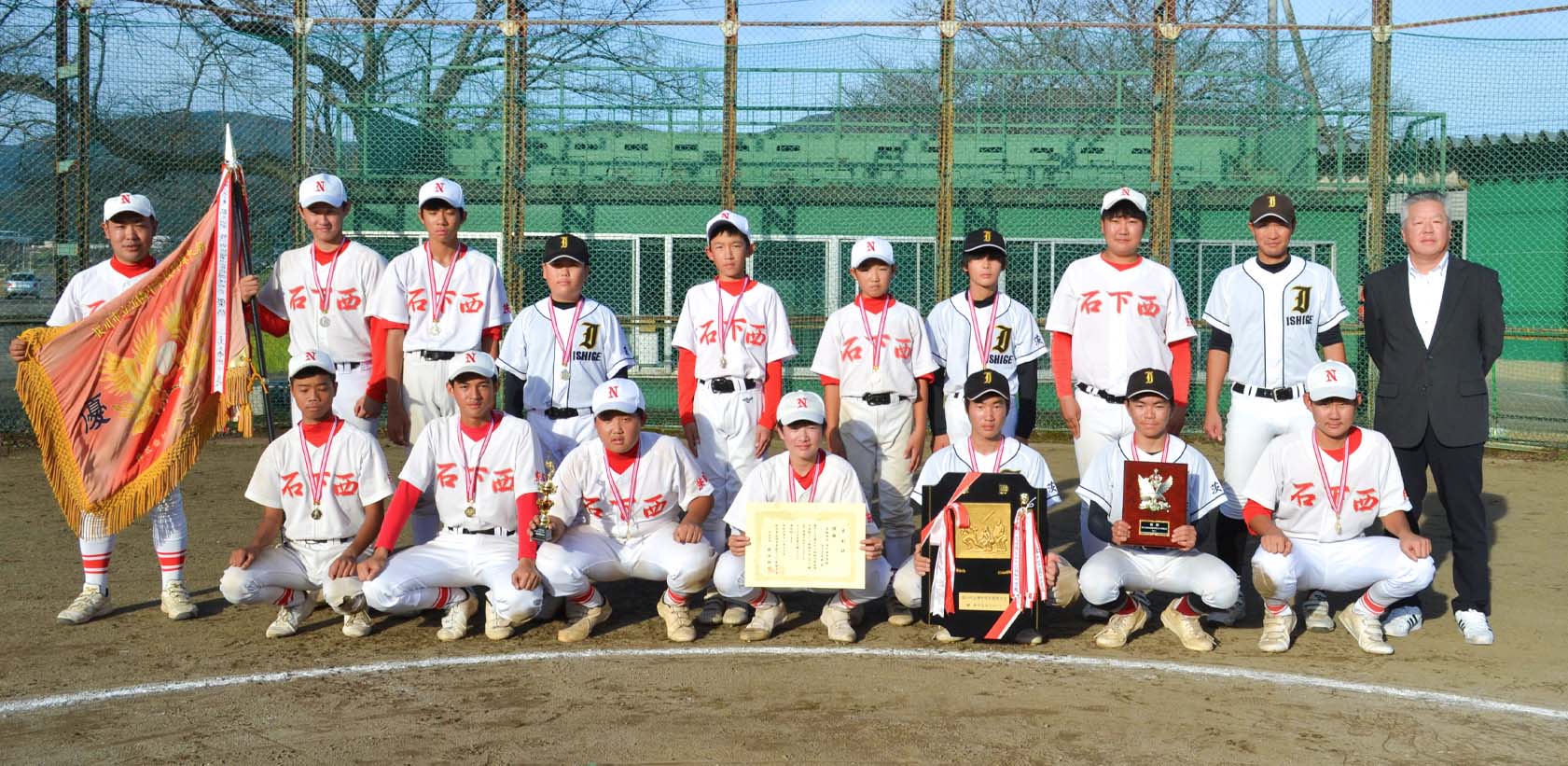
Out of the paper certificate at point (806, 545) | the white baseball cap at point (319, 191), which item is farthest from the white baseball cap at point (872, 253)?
the white baseball cap at point (319, 191)

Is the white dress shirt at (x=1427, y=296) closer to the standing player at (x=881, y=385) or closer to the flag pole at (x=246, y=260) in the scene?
the standing player at (x=881, y=385)

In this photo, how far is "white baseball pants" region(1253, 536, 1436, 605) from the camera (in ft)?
18.4

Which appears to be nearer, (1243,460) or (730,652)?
(730,652)

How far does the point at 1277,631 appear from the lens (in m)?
5.67

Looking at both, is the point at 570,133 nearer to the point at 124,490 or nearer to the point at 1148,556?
the point at 124,490

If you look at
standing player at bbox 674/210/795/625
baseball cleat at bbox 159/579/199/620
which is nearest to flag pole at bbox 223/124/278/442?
baseball cleat at bbox 159/579/199/620

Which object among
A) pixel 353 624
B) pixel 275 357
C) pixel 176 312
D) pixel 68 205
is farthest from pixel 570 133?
pixel 353 624

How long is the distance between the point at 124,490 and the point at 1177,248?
1182 cm

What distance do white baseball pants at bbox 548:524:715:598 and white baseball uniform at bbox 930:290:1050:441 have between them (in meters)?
1.67

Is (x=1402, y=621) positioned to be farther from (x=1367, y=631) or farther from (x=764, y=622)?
(x=764, y=622)

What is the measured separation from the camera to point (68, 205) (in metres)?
11.8

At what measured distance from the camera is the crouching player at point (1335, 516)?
567cm

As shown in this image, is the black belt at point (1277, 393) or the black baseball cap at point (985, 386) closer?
the black baseball cap at point (985, 386)

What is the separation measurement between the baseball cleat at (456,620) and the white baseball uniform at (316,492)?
0.40 meters
